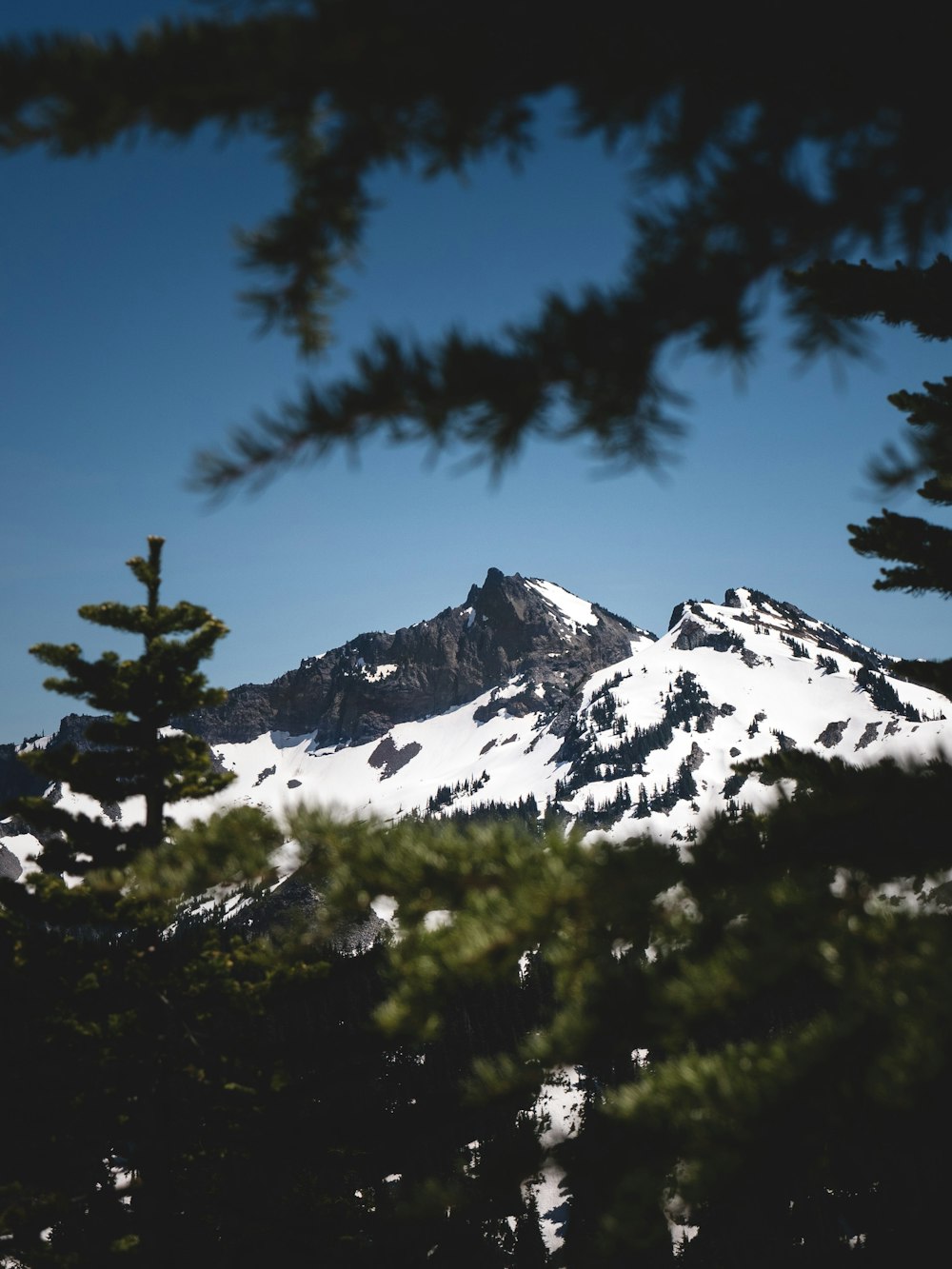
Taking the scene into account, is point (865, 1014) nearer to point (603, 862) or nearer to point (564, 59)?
point (603, 862)

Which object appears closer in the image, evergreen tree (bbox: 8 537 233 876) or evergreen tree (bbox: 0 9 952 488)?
evergreen tree (bbox: 0 9 952 488)

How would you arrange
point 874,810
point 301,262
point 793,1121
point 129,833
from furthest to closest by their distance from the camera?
point 129,833, point 874,810, point 301,262, point 793,1121

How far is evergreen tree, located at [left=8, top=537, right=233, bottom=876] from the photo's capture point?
10523mm

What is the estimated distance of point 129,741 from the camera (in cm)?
1074

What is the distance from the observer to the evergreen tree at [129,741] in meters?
10.5

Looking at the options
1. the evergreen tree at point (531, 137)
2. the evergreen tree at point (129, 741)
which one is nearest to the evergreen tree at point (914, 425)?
the evergreen tree at point (531, 137)

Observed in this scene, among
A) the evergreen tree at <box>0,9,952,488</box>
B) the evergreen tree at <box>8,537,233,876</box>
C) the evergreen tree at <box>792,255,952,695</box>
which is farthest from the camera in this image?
the evergreen tree at <box>8,537,233,876</box>

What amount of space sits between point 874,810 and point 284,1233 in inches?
556

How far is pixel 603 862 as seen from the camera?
2.58 metres

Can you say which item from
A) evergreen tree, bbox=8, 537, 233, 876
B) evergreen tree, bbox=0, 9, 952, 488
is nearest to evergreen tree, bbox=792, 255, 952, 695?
evergreen tree, bbox=0, 9, 952, 488

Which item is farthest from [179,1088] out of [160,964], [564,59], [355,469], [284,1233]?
[564,59]

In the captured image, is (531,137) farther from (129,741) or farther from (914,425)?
(129,741)

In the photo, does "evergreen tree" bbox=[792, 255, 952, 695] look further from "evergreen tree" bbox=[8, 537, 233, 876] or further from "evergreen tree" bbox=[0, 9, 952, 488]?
"evergreen tree" bbox=[8, 537, 233, 876]

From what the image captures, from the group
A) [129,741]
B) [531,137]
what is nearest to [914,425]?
[531,137]
